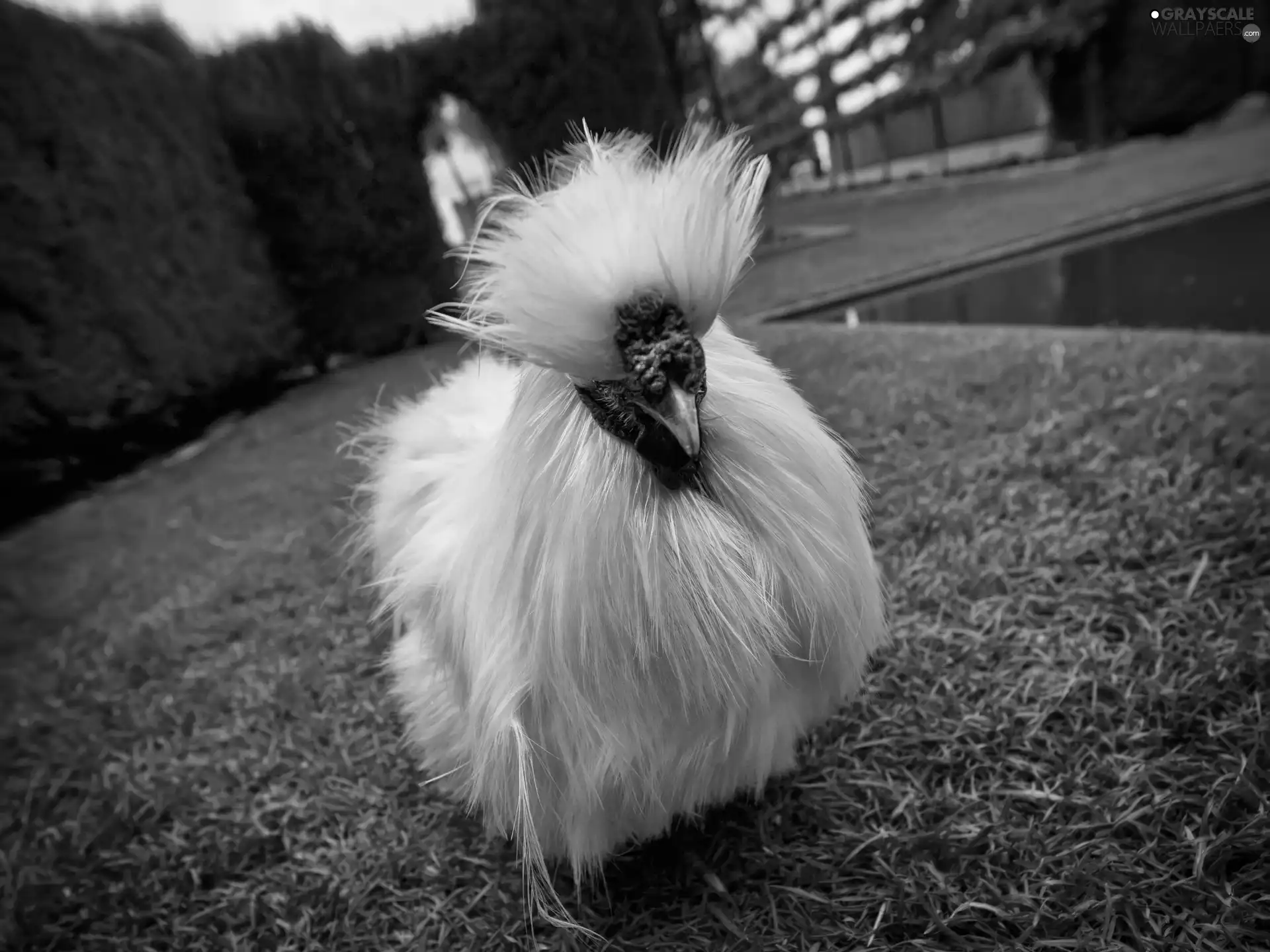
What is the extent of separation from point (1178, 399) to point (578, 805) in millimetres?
2914

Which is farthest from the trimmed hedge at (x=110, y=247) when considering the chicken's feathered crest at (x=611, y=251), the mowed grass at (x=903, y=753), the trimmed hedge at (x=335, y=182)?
the chicken's feathered crest at (x=611, y=251)

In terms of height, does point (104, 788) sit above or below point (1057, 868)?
above

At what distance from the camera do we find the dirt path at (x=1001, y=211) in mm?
6477

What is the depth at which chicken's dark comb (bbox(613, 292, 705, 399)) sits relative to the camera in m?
0.94

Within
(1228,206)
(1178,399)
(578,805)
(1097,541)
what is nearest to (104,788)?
(578,805)

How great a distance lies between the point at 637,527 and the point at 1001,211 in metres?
9.45

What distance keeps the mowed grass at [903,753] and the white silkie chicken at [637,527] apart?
0.30 meters

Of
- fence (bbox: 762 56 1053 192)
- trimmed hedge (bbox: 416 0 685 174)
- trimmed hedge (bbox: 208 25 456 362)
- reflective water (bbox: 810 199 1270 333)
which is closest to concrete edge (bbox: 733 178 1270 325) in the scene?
reflective water (bbox: 810 199 1270 333)

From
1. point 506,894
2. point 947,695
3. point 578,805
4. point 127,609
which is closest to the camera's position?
point 578,805

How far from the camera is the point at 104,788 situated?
2.03 metres

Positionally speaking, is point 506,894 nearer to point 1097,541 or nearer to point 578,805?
point 578,805

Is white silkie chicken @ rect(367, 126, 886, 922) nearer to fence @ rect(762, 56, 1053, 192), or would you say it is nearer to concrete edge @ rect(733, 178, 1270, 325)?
concrete edge @ rect(733, 178, 1270, 325)

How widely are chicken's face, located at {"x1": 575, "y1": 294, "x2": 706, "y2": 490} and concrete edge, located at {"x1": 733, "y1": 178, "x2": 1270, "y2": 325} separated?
17.2ft

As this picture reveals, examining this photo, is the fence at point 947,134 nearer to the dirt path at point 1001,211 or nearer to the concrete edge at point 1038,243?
the dirt path at point 1001,211
